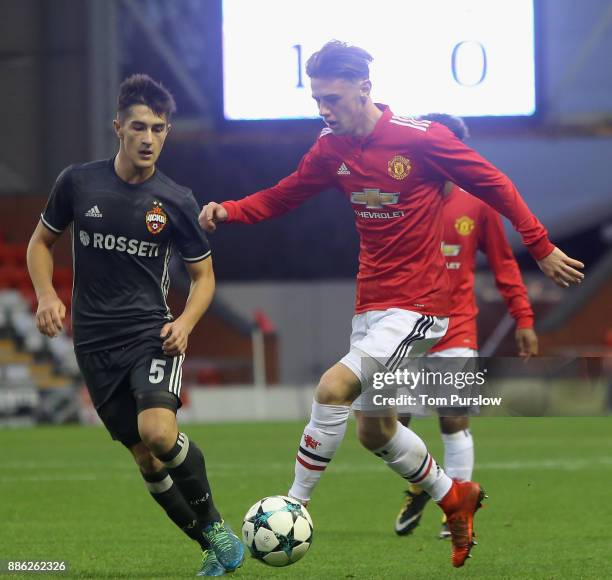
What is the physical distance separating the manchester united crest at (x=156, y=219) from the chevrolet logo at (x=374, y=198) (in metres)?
0.79

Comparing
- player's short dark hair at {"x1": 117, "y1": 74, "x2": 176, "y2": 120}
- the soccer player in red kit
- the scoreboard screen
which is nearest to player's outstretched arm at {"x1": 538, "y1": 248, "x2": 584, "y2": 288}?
the soccer player in red kit

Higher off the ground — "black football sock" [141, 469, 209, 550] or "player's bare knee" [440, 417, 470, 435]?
"black football sock" [141, 469, 209, 550]

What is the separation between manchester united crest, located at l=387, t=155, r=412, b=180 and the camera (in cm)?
586

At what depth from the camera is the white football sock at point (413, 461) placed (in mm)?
5871

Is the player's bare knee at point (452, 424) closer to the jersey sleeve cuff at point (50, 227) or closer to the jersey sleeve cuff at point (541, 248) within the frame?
the jersey sleeve cuff at point (541, 248)

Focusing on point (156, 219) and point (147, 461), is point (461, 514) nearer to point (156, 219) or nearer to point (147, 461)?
point (147, 461)

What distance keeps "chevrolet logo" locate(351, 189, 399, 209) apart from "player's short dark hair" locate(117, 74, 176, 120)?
83 cm

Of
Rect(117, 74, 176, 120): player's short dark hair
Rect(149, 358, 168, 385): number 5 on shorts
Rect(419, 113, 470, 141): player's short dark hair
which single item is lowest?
Rect(149, 358, 168, 385): number 5 on shorts

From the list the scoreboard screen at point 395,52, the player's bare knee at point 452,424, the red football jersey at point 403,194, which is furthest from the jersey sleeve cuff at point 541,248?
the scoreboard screen at point 395,52

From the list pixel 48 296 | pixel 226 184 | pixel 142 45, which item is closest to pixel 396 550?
pixel 48 296

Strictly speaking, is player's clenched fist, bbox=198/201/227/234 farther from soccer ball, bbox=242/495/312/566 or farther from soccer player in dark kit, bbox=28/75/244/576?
soccer ball, bbox=242/495/312/566

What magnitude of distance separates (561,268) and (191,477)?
5.20ft

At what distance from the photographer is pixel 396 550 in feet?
21.2

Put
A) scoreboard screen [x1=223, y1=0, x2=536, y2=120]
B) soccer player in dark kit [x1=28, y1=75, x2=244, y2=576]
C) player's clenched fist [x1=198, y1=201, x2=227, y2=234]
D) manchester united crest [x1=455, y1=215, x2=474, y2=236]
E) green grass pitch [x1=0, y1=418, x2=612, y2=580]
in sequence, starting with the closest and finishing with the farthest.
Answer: soccer player in dark kit [x1=28, y1=75, x2=244, y2=576] < player's clenched fist [x1=198, y1=201, x2=227, y2=234] < green grass pitch [x1=0, y1=418, x2=612, y2=580] < manchester united crest [x1=455, y1=215, x2=474, y2=236] < scoreboard screen [x1=223, y1=0, x2=536, y2=120]
